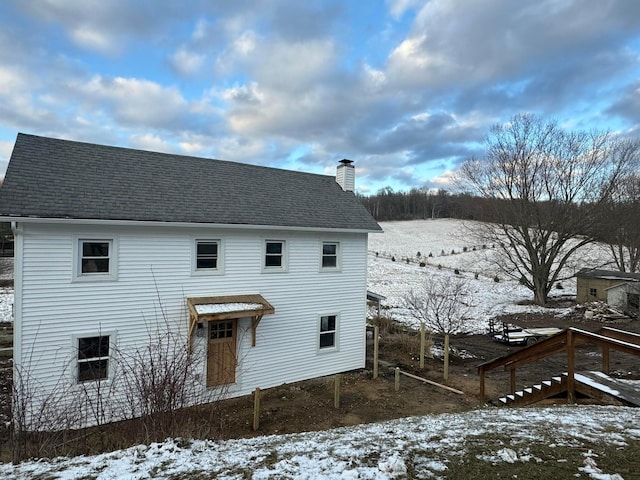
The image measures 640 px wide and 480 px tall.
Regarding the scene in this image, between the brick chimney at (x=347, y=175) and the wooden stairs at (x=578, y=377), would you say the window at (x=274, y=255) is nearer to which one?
the brick chimney at (x=347, y=175)

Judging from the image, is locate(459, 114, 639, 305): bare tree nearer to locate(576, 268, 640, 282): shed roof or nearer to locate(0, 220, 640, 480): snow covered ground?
locate(576, 268, 640, 282): shed roof

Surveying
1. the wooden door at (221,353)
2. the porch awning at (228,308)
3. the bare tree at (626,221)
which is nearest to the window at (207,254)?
the porch awning at (228,308)

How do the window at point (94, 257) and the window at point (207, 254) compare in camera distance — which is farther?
the window at point (207, 254)

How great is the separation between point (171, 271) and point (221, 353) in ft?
10.1

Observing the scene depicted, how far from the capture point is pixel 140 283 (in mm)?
10477

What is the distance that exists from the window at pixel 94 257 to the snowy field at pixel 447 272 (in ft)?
54.4

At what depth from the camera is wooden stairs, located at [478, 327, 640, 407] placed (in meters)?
6.52

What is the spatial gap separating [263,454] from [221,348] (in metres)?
7.83

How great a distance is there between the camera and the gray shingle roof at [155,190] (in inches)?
380

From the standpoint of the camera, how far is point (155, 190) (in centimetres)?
1145

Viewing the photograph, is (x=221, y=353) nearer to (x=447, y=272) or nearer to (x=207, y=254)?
(x=207, y=254)

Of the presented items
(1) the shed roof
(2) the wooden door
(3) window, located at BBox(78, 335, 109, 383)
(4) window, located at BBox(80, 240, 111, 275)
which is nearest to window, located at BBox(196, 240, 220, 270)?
(2) the wooden door

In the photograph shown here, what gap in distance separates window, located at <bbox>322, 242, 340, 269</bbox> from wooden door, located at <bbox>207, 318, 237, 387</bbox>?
13.5ft

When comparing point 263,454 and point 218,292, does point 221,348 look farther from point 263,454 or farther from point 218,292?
point 263,454
